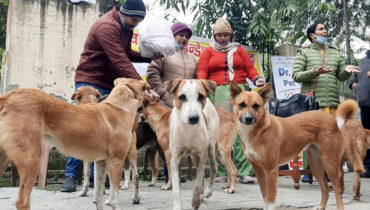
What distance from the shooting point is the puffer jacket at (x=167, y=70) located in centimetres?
598

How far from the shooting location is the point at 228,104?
20.9ft

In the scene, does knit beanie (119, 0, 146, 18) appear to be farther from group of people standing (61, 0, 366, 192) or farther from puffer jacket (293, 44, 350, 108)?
puffer jacket (293, 44, 350, 108)

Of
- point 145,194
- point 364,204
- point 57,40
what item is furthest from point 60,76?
point 364,204

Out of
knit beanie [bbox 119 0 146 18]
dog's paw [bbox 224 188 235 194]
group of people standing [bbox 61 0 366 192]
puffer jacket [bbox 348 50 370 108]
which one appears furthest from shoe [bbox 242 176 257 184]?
knit beanie [bbox 119 0 146 18]

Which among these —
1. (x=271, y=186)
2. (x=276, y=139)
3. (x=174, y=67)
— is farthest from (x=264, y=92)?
(x=174, y=67)

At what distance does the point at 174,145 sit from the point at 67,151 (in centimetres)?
112

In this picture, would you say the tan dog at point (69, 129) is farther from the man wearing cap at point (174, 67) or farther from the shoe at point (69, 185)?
the man wearing cap at point (174, 67)

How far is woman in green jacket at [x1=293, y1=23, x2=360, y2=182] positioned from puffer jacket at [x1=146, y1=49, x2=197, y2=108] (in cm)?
175

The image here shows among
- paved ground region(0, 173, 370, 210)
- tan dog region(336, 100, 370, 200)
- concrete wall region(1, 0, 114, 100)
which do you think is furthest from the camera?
concrete wall region(1, 0, 114, 100)

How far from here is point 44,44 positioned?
8.05m

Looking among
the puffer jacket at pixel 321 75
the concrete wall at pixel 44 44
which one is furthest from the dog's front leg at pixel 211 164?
the concrete wall at pixel 44 44

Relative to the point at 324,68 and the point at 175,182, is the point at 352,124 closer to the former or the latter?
the point at 324,68

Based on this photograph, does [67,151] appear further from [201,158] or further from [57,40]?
[57,40]

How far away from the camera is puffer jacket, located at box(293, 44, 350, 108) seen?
20.3ft
